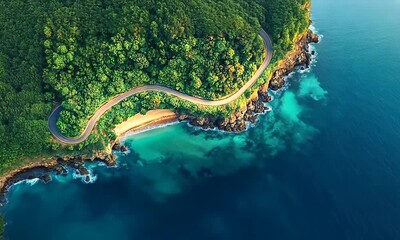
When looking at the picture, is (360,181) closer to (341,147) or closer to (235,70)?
(341,147)

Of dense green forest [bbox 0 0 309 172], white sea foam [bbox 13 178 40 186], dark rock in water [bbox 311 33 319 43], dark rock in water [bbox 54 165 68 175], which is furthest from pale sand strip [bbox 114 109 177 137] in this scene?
dark rock in water [bbox 311 33 319 43]

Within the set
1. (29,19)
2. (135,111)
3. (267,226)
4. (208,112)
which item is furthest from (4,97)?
(267,226)

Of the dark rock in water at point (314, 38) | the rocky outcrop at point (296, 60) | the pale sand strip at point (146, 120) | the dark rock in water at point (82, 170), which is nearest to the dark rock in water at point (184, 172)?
the pale sand strip at point (146, 120)

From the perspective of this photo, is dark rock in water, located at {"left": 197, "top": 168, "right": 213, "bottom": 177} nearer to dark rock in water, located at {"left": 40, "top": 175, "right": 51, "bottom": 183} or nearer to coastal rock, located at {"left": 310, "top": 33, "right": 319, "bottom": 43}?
dark rock in water, located at {"left": 40, "top": 175, "right": 51, "bottom": 183}

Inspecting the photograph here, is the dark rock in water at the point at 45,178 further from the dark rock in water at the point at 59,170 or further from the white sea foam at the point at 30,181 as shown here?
the dark rock in water at the point at 59,170

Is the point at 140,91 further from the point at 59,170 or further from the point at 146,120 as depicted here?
the point at 59,170

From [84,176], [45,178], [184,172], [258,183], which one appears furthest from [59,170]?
[258,183]
